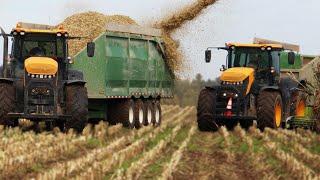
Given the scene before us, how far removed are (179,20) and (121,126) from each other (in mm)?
4901

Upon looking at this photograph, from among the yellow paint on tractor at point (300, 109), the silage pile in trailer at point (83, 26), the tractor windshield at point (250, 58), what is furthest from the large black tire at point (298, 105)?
the silage pile in trailer at point (83, 26)

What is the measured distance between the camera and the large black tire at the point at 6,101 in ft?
52.7

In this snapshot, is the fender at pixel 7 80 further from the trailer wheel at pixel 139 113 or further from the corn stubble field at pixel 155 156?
the trailer wheel at pixel 139 113

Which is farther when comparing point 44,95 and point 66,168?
point 44,95

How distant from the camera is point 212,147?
14.8 meters

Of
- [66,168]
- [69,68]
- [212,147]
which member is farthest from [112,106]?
[66,168]

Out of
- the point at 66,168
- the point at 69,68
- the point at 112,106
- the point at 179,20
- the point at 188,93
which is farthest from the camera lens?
the point at 188,93

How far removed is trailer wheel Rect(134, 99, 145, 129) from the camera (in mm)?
20594

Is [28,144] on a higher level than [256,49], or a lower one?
lower

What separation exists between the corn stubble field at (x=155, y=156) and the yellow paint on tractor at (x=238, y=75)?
2.31m

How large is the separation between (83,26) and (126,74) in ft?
5.55

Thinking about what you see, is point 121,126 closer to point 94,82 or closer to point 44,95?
point 94,82

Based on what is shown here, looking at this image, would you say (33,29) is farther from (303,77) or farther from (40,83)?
(303,77)

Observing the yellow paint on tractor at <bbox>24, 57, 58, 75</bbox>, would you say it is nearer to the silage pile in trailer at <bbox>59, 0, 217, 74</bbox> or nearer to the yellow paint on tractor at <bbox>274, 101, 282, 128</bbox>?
the silage pile in trailer at <bbox>59, 0, 217, 74</bbox>
